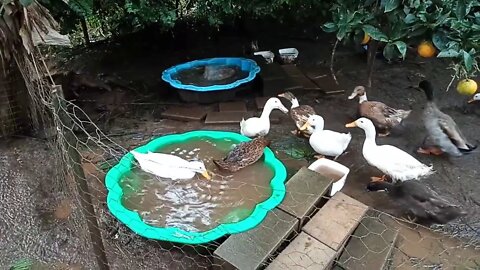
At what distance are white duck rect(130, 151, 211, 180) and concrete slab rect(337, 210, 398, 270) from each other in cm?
103

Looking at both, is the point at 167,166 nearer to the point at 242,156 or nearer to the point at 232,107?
the point at 242,156

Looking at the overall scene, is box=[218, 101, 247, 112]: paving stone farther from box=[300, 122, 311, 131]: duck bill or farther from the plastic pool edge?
the plastic pool edge

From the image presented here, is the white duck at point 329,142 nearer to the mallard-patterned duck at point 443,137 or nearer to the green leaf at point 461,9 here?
the mallard-patterned duck at point 443,137

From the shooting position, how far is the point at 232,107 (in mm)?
4391

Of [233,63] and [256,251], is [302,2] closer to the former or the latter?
[233,63]

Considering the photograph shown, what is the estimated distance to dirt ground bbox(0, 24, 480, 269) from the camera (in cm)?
282

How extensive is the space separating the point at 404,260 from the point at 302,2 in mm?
2736

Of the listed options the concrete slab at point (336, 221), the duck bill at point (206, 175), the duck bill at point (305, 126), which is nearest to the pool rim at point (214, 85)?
the duck bill at point (305, 126)

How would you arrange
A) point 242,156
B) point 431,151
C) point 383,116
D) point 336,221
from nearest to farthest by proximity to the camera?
1. point 336,221
2. point 242,156
3. point 431,151
4. point 383,116

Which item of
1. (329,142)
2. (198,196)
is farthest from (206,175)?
(329,142)

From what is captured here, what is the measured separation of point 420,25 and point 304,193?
137cm

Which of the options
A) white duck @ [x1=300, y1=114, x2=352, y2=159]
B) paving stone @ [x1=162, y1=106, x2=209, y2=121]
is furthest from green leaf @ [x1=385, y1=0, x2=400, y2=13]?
paving stone @ [x1=162, y1=106, x2=209, y2=121]

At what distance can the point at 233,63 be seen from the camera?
16.4 ft

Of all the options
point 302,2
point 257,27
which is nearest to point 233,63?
point 302,2
